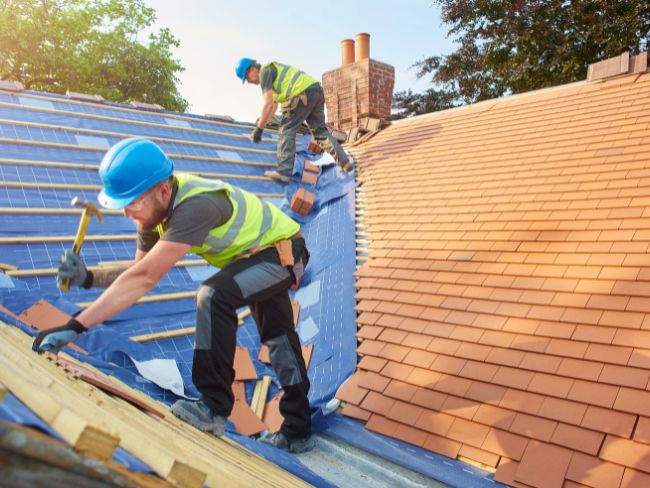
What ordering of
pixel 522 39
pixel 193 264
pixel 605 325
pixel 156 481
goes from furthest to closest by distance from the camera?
pixel 522 39
pixel 193 264
pixel 605 325
pixel 156 481

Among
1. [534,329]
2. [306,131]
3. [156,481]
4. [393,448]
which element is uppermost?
[306,131]

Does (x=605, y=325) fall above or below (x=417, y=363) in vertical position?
above

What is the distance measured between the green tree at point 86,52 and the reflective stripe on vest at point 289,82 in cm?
1561

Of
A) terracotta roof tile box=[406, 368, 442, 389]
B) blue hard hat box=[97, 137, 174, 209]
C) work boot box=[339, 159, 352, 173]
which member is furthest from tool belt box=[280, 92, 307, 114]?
blue hard hat box=[97, 137, 174, 209]

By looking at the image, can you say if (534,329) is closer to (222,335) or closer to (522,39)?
(222,335)

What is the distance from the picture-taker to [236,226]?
2.29 m

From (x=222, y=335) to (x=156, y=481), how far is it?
1.21 meters

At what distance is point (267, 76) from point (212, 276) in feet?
13.3

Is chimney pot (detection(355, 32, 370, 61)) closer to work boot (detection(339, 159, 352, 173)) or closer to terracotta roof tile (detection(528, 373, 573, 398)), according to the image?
work boot (detection(339, 159, 352, 173))

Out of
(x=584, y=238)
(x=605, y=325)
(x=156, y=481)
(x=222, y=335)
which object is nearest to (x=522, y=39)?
(x=584, y=238)

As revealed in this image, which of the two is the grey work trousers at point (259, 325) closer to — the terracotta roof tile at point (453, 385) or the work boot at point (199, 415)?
the work boot at point (199, 415)

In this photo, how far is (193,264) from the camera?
4.29 m

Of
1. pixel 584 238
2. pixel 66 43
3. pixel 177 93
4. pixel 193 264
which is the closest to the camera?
pixel 584 238

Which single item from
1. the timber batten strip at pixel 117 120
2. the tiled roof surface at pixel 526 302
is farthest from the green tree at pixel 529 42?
the timber batten strip at pixel 117 120
